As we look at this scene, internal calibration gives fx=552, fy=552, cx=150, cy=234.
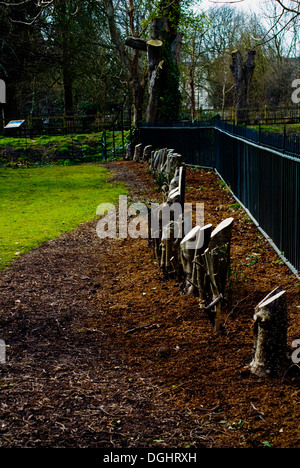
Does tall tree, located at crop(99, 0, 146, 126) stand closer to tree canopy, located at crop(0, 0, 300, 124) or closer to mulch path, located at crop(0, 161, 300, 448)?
tree canopy, located at crop(0, 0, 300, 124)

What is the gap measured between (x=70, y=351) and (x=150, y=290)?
1.64m

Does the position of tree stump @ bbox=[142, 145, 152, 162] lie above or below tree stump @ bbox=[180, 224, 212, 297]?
above

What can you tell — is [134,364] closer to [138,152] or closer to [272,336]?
[272,336]

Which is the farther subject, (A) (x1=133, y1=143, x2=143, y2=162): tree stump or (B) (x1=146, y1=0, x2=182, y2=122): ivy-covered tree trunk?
(B) (x1=146, y1=0, x2=182, y2=122): ivy-covered tree trunk

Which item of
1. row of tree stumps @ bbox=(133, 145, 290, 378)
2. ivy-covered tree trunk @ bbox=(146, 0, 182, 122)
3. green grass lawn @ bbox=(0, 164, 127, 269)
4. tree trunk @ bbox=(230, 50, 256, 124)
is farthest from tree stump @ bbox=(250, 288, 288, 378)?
tree trunk @ bbox=(230, 50, 256, 124)

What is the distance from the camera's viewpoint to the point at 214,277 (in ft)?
16.0

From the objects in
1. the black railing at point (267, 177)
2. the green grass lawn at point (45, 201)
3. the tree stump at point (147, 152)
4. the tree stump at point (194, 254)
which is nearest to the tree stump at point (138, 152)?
the tree stump at point (147, 152)

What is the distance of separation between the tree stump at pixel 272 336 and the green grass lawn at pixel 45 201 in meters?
4.53

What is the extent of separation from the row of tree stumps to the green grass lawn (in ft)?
8.43

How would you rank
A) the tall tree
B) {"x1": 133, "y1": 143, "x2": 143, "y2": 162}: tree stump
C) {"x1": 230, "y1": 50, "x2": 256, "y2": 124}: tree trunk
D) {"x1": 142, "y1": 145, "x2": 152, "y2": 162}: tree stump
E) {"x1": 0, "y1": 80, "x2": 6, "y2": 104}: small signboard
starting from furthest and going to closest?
{"x1": 230, "y1": 50, "x2": 256, "y2": 124}: tree trunk, {"x1": 0, "y1": 80, "x2": 6, "y2": 104}: small signboard, the tall tree, {"x1": 133, "y1": 143, "x2": 143, "y2": 162}: tree stump, {"x1": 142, "y1": 145, "x2": 152, "y2": 162}: tree stump

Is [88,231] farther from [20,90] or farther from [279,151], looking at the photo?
[20,90]

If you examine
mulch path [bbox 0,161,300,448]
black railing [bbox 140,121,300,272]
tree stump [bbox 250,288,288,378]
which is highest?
black railing [bbox 140,121,300,272]

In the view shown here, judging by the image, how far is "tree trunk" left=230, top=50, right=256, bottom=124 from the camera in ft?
122

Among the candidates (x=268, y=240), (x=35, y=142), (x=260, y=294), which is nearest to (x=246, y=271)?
(x=260, y=294)
